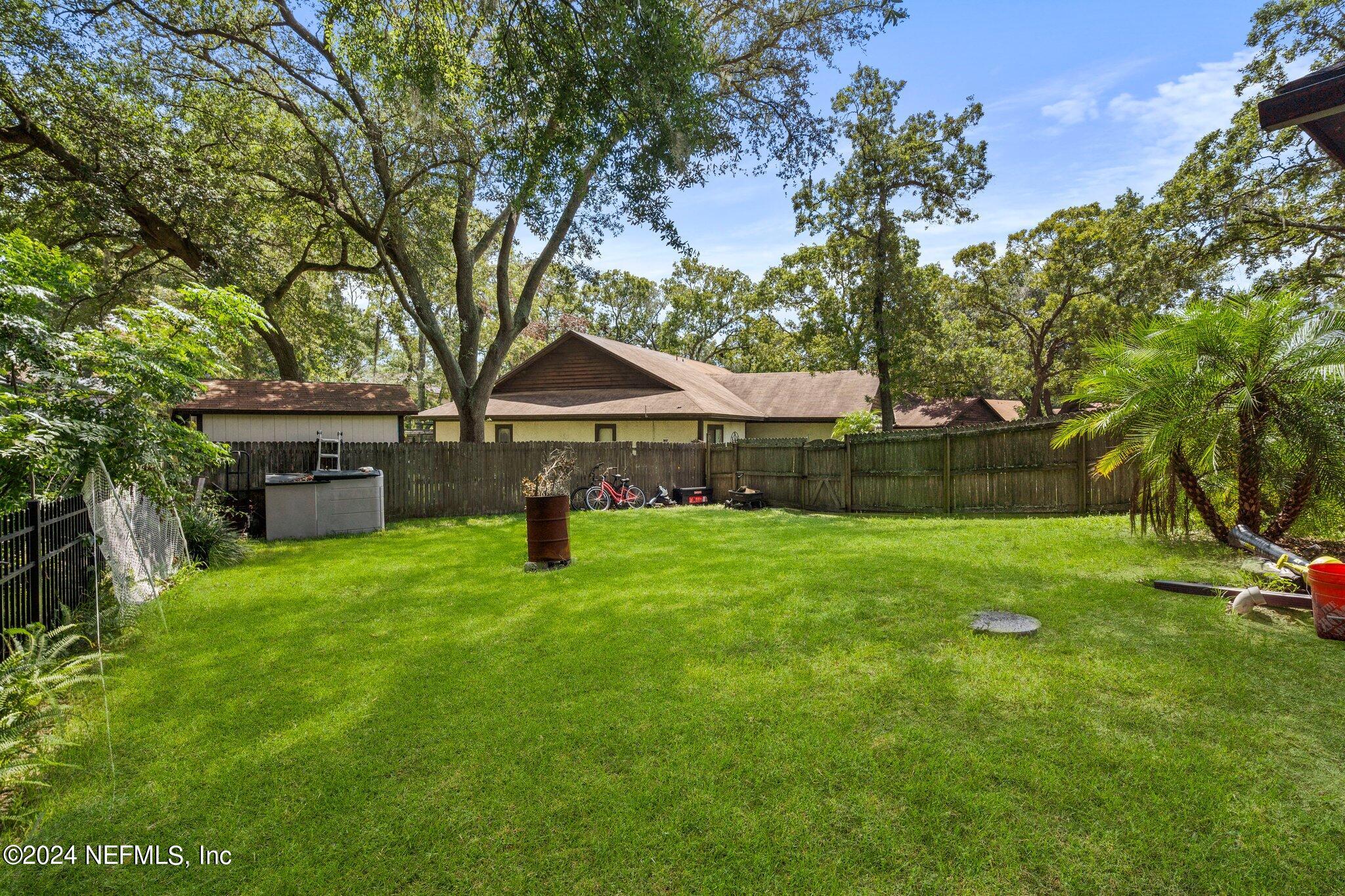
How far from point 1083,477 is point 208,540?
43.0 feet

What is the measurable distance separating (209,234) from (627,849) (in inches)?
639

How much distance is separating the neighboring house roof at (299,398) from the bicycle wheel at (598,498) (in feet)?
16.2

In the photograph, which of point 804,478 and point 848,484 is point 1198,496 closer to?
point 848,484

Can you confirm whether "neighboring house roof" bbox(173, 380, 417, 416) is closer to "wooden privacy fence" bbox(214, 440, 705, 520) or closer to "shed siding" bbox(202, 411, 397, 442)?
"shed siding" bbox(202, 411, 397, 442)

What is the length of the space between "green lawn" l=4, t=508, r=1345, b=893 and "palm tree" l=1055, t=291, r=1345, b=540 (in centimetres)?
104

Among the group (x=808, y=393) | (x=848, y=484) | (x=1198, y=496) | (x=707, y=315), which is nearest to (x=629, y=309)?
(x=707, y=315)

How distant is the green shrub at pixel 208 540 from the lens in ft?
26.7

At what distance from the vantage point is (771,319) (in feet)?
111

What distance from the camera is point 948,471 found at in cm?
1168

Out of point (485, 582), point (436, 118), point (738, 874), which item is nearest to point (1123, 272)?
point (436, 118)

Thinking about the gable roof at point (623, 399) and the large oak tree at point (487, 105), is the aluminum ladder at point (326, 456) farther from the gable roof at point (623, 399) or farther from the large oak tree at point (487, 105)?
the gable roof at point (623, 399)

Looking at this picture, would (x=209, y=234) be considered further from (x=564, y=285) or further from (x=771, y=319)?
(x=771, y=319)

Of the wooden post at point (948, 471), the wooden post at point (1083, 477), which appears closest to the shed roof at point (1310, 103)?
the wooden post at point (1083, 477)

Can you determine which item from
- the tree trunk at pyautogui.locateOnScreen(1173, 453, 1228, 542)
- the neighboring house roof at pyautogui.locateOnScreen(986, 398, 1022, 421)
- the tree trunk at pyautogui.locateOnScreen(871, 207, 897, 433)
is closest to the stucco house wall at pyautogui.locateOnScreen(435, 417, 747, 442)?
the tree trunk at pyautogui.locateOnScreen(871, 207, 897, 433)
